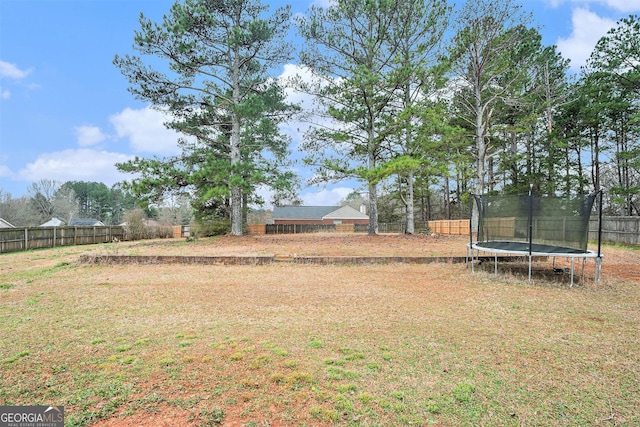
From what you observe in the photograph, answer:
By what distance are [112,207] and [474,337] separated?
5931cm

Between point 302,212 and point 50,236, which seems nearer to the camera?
point 50,236

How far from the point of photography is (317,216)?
151 ft

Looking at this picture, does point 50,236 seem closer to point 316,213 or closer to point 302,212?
point 302,212

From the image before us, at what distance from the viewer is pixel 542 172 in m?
18.9

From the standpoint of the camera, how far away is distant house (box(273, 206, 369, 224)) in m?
44.5

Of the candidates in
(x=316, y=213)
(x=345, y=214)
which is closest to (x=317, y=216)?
(x=316, y=213)

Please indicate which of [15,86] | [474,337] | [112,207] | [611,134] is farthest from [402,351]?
[112,207]

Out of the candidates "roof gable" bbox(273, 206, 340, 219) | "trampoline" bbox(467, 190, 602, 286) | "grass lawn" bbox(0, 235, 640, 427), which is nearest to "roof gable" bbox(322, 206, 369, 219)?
"roof gable" bbox(273, 206, 340, 219)

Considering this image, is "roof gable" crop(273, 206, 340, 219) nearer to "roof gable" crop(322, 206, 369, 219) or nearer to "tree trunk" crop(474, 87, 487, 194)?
"roof gable" crop(322, 206, 369, 219)

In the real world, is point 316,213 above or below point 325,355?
above

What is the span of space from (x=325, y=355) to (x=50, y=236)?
19090mm

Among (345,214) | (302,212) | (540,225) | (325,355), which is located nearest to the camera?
(325,355)

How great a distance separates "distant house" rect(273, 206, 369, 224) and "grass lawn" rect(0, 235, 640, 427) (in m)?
39.1

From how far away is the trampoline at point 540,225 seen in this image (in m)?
6.00
